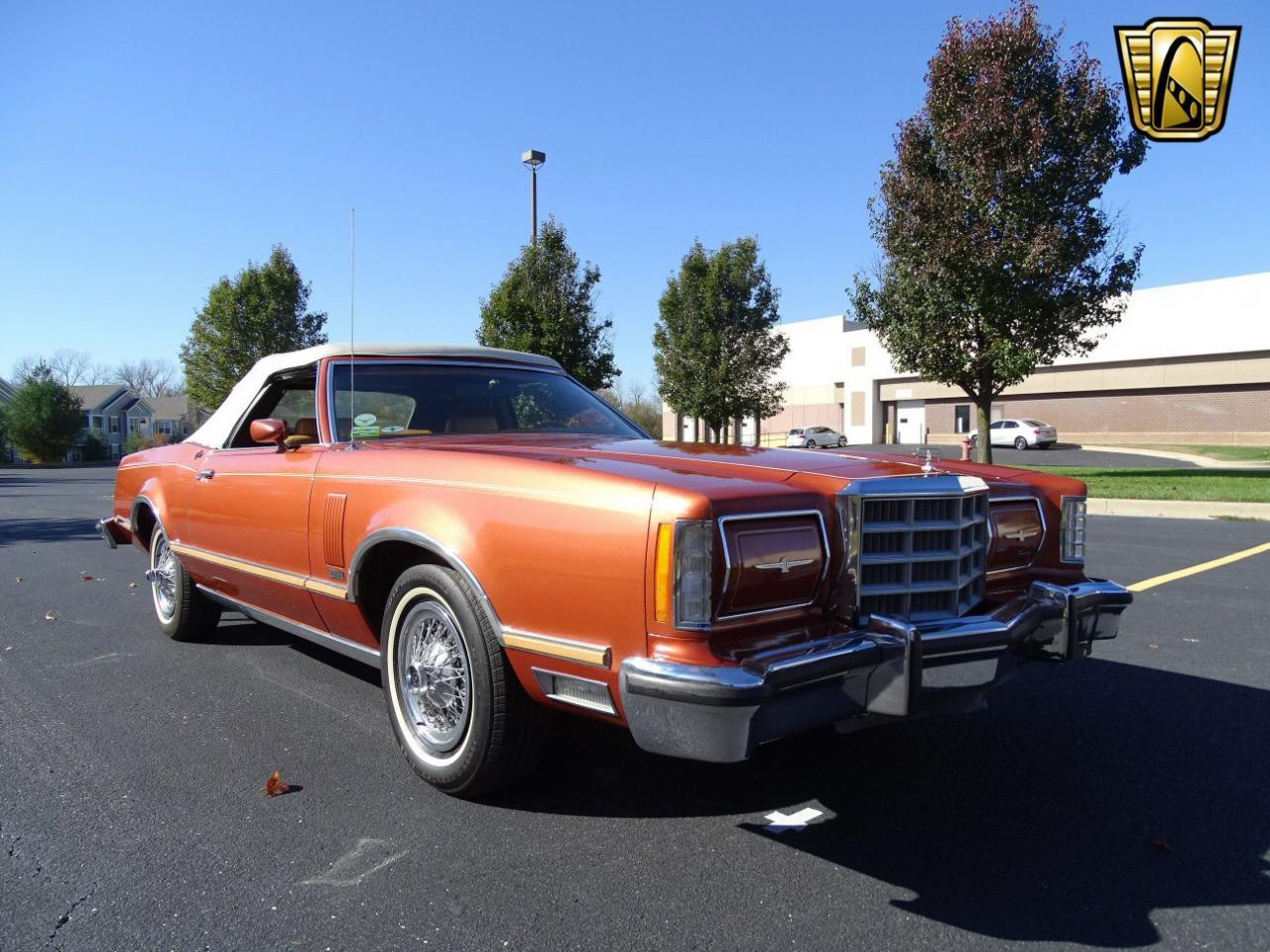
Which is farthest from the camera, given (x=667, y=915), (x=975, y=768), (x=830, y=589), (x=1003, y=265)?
(x=1003, y=265)

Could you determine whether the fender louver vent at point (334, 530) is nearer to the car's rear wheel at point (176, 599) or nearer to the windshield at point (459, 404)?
the windshield at point (459, 404)

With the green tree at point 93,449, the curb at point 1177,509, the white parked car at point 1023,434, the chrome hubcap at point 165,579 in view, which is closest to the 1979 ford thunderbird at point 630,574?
the chrome hubcap at point 165,579

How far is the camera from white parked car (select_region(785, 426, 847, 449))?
4766cm

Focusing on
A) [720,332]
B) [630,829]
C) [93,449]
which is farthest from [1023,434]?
[93,449]

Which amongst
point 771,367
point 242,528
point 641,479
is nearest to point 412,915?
point 641,479

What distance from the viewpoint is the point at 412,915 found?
243 centimetres

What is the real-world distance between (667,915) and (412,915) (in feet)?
2.21

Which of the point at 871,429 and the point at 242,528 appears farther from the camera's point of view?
the point at 871,429

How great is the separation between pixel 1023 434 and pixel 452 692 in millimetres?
39946

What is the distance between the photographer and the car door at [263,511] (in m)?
3.92

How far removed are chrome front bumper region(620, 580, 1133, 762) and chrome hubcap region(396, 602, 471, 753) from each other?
0.85 m

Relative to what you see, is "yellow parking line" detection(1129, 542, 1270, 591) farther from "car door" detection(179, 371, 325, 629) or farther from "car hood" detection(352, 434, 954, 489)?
"car door" detection(179, 371, 325, 629)

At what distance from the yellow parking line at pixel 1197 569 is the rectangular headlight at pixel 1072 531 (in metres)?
3.94

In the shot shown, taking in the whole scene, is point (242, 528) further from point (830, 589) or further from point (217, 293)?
point (217, 293)
